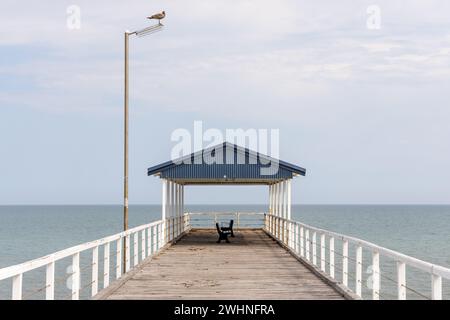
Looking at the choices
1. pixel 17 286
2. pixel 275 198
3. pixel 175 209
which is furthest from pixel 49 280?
pixel 275 198

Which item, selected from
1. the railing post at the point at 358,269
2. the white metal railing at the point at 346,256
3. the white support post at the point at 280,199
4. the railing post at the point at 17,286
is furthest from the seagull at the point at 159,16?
the railing post at the point at 17,286

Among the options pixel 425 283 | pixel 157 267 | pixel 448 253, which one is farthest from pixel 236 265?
pixel 448 253

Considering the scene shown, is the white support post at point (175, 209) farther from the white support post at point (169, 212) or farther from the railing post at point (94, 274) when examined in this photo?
the railing post at point (94, 274)

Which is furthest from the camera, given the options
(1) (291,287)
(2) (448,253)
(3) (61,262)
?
(2) (448,253)

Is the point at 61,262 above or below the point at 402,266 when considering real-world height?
below

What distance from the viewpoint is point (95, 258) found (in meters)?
13.2

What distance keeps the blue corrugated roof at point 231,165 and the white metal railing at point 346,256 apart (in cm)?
179

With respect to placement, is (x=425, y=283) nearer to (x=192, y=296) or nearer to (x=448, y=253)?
(x=192, y=296)

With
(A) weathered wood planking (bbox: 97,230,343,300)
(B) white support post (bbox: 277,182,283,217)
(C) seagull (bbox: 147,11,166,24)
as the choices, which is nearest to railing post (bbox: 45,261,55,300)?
(A) weathered wood planking (bbox: 97,230,343,300)

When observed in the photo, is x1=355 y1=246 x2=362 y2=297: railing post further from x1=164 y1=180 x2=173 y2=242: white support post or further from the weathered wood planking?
x1=164 y1=180 x2=173 y2=242: white support post

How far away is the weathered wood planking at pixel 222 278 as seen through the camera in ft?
43.6
